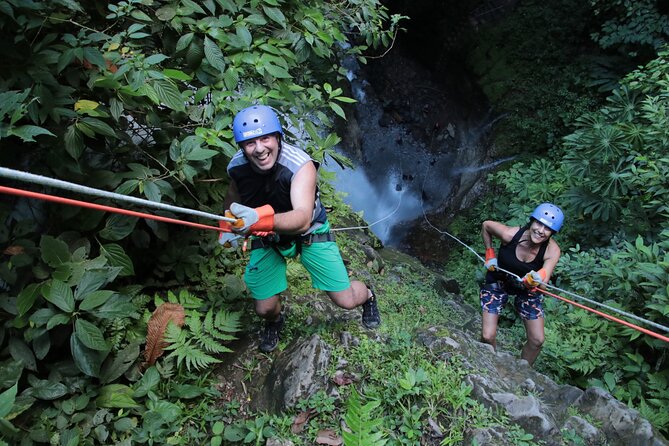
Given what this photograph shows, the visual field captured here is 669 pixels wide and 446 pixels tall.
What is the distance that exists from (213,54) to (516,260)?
393 centimetres

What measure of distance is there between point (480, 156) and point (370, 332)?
9883 mm

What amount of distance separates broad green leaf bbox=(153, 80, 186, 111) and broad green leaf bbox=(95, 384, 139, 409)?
6.90 ft

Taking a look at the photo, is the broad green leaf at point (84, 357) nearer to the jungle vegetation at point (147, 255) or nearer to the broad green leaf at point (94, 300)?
the jungle vegetation at point (147, 255)

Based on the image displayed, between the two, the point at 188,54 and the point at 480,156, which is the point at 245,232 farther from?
the point at 480,156

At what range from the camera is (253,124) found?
2.96 m

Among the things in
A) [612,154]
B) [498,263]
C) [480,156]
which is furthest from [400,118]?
[498,263]

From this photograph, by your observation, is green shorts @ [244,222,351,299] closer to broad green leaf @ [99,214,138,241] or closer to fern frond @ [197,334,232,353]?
fern frond @ [197,334,232,353]

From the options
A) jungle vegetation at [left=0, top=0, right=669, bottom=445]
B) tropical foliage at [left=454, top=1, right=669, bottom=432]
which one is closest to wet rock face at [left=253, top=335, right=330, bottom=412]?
jungle vegetation at [left=0, top=0, right=669, bottom=445]

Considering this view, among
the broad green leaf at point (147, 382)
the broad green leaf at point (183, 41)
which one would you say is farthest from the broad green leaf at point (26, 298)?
the broad green leaf at point (183, 41)

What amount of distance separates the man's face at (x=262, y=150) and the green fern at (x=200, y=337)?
149 cm

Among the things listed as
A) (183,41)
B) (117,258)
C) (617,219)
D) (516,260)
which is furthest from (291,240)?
(617,219)

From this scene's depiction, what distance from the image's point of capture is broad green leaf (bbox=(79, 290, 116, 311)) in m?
2.76

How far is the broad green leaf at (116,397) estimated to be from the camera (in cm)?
306

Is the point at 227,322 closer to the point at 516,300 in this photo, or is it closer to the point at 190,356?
the point at 190,356
